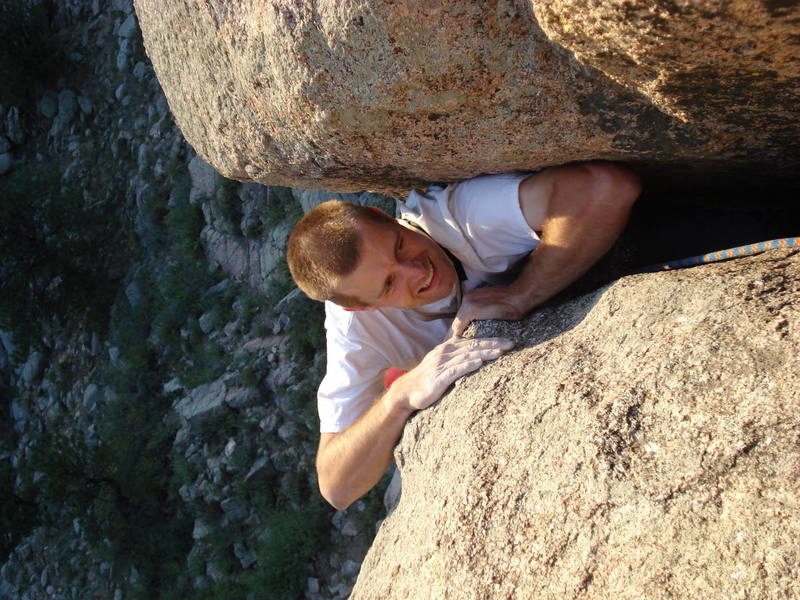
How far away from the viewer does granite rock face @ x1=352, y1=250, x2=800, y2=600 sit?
1488 millimetres

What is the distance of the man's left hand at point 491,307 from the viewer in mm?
2535

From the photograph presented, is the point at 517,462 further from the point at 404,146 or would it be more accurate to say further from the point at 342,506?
the point at 342,506

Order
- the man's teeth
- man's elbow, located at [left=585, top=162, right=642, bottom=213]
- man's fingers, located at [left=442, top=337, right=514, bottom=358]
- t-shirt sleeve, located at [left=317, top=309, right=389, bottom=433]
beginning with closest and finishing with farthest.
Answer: man's elbow, located at [left=585, top=162, right=642, bottom=213] < man's fingers, located at [left=442, top=337, right=514, bottom=358] < the man's teeth < t-shirt sleeve, located at [left=317, top=309, right=389, bottom=433]

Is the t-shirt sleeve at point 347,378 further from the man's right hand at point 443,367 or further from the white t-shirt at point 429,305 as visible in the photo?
the man's right hand at point 443,367

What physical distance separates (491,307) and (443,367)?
26cm

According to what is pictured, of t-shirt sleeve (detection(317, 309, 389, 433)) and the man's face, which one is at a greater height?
the man's face

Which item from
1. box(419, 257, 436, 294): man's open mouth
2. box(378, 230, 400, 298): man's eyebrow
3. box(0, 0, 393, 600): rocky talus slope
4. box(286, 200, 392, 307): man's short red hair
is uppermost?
box(286, 200, 392, 307): man's short red hair

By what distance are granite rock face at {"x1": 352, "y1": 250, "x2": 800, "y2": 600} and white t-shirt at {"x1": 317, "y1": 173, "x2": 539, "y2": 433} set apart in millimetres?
374

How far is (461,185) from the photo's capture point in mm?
2551

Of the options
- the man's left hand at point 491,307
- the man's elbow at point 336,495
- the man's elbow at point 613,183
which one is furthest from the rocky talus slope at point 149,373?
the man's elbow at point 613,183

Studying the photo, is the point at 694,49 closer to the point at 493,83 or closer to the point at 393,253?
the point at 493,83

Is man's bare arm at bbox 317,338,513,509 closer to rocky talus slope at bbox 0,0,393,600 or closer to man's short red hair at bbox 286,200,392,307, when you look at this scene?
man's short red hair at bbox 286,200,392,307

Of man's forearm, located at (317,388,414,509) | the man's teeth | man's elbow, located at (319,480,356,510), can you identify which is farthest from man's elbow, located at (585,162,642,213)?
man's elbow, located at (319,480,356,510)

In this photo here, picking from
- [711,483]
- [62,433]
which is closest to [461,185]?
[711,483]
